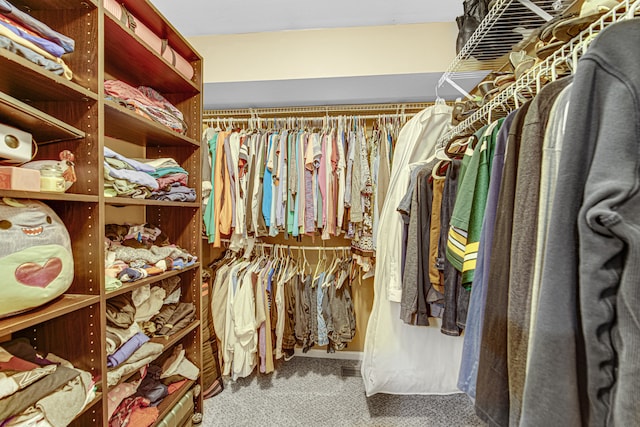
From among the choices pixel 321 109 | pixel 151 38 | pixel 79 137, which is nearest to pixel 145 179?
pixel 79 137

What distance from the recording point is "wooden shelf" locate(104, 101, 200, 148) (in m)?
1.15

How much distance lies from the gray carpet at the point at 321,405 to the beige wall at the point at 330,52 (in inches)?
81.8

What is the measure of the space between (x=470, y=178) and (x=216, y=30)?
1.89 metres

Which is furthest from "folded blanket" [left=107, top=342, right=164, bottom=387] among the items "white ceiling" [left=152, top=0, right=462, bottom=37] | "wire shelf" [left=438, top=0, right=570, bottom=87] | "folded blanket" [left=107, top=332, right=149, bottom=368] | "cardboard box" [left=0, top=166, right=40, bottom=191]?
"wire shelf" [left=438, top=0, right=570, bottom=87]

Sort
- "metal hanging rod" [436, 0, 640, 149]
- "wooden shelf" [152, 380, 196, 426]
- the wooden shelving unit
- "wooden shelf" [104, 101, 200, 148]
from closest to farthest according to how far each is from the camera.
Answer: "metal hanging rod" [436, 0, 640, 149] < the wooden shelving unit < "wooden shelf" [104, 101, 200, 148] < "wooden shelf" [152, 380, 196, 426]

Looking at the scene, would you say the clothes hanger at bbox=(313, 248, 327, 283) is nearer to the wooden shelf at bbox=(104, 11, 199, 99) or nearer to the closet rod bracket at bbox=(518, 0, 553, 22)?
the wooden shelf at bbox=(104, 11, 199, 99)

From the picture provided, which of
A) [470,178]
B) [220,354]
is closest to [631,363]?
[470,178]

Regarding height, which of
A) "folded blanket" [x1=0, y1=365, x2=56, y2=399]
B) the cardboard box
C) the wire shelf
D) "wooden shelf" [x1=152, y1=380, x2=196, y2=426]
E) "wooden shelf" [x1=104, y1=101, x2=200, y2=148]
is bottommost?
"wooden shelf" [x1=152, y1=380, x2=196, y2=426]

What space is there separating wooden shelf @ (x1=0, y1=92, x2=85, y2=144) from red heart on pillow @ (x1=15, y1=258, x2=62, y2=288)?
0.42 m

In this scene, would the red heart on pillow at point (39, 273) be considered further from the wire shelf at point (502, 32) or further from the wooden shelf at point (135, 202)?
the wire shelf at point (502, 32)

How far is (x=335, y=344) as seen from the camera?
1.99m

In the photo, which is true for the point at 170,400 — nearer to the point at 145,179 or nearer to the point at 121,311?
the point at 121,311

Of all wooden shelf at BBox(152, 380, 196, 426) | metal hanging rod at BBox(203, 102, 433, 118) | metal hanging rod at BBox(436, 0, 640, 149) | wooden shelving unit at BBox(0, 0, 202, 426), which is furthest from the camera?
metal hanging rod at BBox(203, 102, 433, 118)

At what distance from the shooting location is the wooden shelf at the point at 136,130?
45.3 inches
